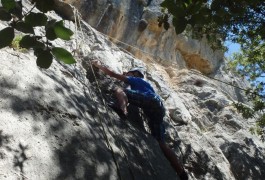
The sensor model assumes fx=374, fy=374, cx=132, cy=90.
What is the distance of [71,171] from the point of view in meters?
3.49

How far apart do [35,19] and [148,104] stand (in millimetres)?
4484

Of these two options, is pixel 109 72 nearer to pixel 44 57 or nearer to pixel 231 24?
pixel 231 24

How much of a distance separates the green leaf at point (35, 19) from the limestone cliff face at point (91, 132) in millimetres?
1441

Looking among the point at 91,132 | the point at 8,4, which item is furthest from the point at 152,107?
the point at 8,4

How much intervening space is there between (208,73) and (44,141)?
15.9m

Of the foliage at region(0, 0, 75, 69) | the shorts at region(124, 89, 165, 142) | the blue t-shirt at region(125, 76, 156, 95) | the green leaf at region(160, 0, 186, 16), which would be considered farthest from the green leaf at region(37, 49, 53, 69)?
the blue t-shirt at region(125, 76, 156, 95)

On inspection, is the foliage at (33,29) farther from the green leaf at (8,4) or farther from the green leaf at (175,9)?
the green leaf at (175,9)

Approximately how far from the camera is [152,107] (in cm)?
654

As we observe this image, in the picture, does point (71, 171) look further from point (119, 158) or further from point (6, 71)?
point (6, 71)

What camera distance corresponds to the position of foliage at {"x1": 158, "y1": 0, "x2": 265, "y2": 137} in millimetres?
2682

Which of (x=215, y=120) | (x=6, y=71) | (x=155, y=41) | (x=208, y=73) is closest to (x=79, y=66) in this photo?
(x=6, y=71)

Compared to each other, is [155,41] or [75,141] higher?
[155,41]

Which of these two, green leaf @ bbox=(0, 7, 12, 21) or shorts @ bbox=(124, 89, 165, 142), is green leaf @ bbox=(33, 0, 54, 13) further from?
shorts @ bbox=(124, 89, 165, 142)

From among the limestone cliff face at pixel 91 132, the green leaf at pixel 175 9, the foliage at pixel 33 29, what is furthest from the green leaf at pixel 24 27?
the limestone cliff face at pixel 91 132
